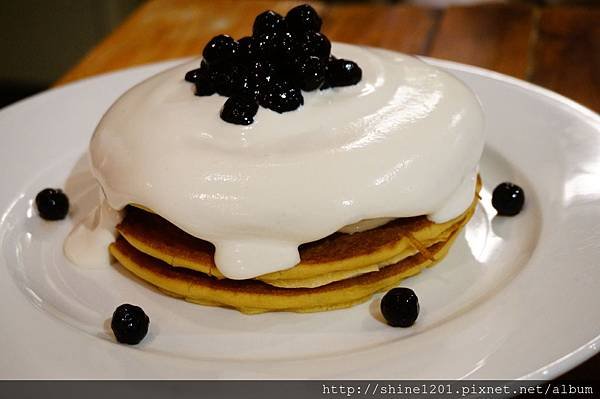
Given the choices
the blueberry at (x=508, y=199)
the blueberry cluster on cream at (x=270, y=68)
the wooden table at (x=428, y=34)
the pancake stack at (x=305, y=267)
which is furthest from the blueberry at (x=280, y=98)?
the wooden table at (x=428, y=34)

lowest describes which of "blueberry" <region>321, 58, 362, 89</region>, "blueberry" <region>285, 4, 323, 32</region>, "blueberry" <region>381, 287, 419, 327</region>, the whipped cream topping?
"blueberry" <region>381, 287, 419, 327</region>

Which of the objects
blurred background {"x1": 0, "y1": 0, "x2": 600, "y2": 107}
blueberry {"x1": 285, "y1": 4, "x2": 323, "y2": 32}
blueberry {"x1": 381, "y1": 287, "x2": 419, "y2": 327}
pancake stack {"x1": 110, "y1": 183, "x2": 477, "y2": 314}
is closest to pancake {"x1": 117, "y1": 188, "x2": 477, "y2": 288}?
pancake stack {"x1": 110, "y1": 183, "x2": 477, "y2": 314}

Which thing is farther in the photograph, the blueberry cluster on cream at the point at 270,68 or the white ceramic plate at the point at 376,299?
the blueberry cluster on cream at the point at 270,68

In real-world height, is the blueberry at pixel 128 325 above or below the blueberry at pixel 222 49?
below

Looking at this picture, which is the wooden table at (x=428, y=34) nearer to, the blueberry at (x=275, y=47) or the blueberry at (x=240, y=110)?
the blueberry at (x=275, y=47)

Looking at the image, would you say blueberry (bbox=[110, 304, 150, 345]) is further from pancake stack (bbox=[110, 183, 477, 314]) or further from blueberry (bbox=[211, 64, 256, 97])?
blueberry (bbox=[211, 64, 256, 97])
